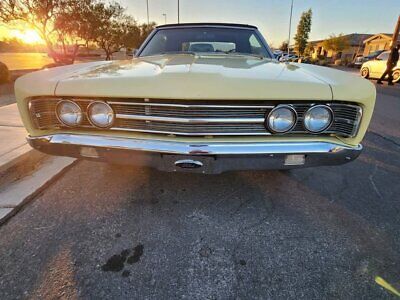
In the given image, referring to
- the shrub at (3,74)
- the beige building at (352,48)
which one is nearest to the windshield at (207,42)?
the shrub at (3,74)

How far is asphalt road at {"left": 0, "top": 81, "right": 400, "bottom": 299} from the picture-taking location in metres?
1.63

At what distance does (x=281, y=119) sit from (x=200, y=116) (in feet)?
1.84

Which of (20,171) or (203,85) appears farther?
(20,171)

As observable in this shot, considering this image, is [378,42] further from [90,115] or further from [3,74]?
[90,115]

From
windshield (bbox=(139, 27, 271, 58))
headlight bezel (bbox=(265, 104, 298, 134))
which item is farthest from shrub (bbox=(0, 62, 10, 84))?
headlight bezel (bbox=(265, 104, 298, 134))

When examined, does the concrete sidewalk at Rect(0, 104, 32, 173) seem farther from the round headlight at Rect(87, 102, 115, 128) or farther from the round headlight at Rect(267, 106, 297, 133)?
the round headlight at Rect(267, 106, 297, 133)

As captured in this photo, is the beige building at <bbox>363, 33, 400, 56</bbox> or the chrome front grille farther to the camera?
the beige building at <bbox>363, 33, 400, 56</bbox>

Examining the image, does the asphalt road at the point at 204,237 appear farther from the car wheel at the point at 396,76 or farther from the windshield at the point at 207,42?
the car wheel at the point at 396,76

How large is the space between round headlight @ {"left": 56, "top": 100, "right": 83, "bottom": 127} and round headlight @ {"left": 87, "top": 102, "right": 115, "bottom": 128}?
0.29ft

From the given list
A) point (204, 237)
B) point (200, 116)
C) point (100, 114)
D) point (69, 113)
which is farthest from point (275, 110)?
point (69, 113)

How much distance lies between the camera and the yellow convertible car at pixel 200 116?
5.82ft

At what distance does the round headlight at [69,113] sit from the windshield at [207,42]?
1657 millimetres

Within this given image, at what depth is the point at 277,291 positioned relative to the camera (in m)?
1.61

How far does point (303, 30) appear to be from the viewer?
5816 centimetres
